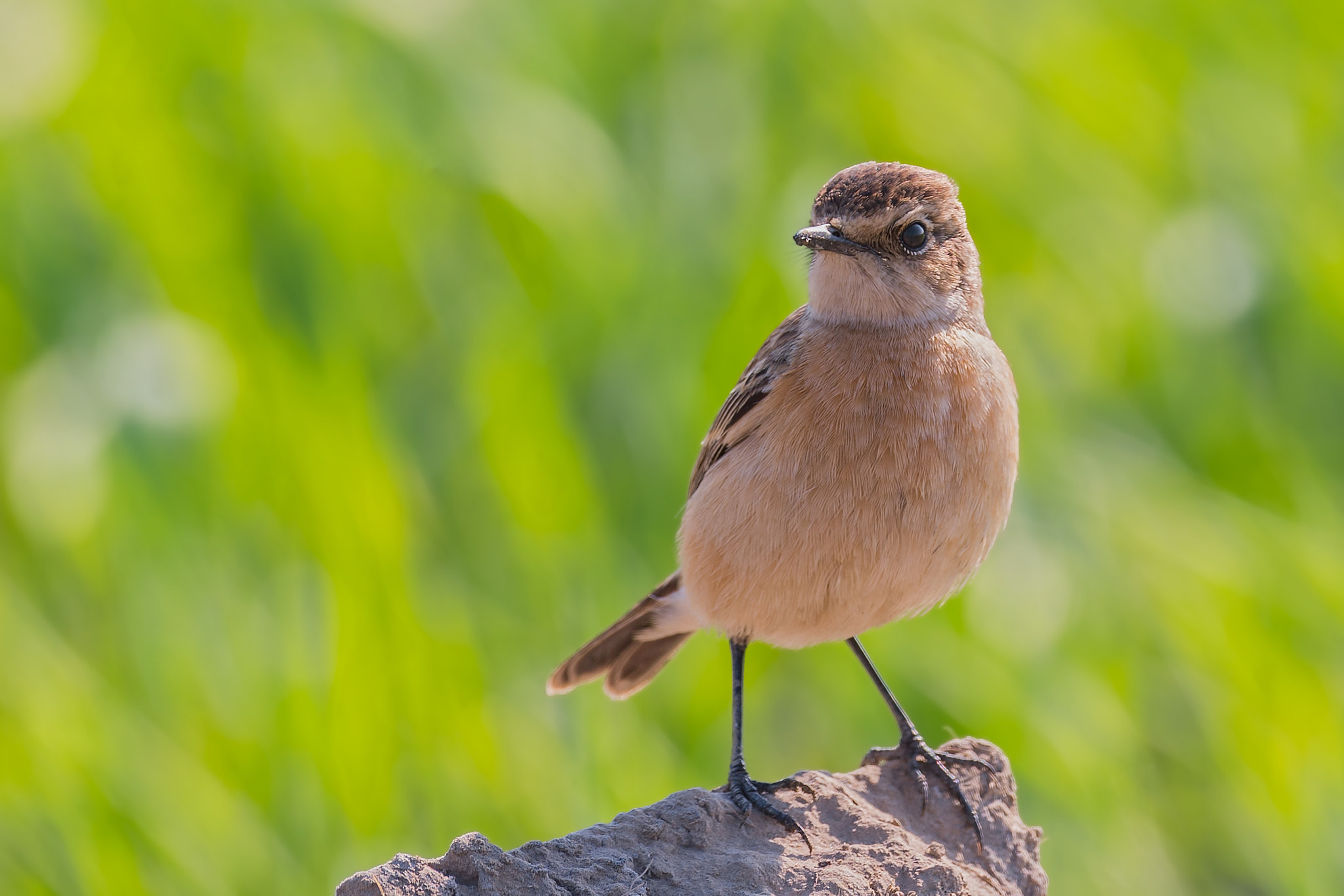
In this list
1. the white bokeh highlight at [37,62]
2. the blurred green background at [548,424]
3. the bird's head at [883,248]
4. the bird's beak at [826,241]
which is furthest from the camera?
the white bokeh highlight at [37,62]

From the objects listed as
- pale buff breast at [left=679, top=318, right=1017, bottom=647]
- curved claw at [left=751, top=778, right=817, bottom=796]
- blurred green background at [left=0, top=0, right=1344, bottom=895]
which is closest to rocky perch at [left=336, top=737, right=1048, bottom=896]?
curved claw at [left=751, top=778, right=817, bottom=796]

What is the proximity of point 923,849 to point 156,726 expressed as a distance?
305 cm

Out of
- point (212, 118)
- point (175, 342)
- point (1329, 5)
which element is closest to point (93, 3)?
point (212, 118)

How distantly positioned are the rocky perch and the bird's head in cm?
141

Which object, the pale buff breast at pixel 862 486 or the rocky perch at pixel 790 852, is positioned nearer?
the rocky perch at pixel 790 852

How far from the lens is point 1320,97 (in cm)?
943

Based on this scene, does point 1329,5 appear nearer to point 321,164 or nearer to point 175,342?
point 321,164

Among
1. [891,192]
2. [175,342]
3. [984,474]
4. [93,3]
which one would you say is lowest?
[984,474]

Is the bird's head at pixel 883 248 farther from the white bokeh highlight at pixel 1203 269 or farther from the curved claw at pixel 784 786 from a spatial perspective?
the white bokeh highlight at pixel 1203 269

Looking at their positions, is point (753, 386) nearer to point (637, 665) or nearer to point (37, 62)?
point (637, 665)

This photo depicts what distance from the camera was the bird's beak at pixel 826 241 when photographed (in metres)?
4.66

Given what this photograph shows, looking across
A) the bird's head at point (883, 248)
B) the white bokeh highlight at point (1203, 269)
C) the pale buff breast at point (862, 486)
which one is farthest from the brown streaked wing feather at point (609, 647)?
A: the white bokeh highlight at point (1203, 269)

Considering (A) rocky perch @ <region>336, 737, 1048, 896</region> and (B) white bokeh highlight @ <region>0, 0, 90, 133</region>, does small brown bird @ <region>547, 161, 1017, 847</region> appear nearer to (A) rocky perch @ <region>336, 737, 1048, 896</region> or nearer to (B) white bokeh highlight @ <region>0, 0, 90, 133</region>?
(A) rocky perch @ <region>336, 737, 1048, 896</region>

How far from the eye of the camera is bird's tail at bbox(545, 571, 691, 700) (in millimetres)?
5367
